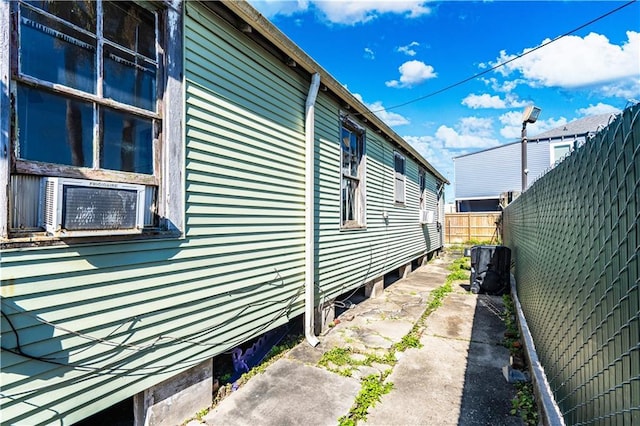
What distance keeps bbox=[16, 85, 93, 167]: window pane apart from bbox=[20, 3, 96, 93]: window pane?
117mm

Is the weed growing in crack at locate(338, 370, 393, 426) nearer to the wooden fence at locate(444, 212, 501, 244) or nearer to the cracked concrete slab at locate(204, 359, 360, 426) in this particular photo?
the cracked concrete slab at locate(204, 359, 360, 426)

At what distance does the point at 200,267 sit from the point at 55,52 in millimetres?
1749

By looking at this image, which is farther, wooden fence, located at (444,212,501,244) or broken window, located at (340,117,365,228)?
wooden fence, located at (444,212,501,244)

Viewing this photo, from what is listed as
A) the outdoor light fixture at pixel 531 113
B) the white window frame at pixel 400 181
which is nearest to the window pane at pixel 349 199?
the white window frame at pixel 400 181

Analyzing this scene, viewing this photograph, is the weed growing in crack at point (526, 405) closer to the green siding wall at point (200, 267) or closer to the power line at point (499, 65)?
the green siding wall at point (200, 267)

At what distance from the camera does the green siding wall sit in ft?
5.89

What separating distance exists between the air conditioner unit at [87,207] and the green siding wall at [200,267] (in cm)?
16

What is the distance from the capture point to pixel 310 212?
13.8 ft

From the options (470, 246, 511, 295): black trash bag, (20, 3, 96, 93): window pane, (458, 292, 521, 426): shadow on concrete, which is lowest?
(458, 292, 521, 426): shadow on concrete

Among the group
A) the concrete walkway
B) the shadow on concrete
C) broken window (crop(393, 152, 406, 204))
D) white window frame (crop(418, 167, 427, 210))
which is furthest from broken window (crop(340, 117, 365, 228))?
white window frame (crop(418, 167, 427, 210))

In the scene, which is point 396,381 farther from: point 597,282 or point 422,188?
point 422,188

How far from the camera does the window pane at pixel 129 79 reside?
7.16 ft

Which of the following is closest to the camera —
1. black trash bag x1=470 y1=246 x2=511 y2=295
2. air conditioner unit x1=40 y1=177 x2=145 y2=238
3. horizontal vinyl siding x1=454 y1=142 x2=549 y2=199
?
air conditioner unit x1=40 y1=177 x2=145 y2=238

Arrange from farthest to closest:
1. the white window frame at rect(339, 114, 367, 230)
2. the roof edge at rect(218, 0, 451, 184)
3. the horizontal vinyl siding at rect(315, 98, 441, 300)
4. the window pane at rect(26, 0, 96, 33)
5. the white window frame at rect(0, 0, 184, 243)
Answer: the white window frame at rect(339, 114, 367, 230)
the horizontal vinyl siding at rect(315, 98, 441, 300)
the roof edge at rect(218, 0, 451, 184)
the white window frame at rect(0, 0, 184, 243)
the window pane at rect(26, 0, 96, 33)
